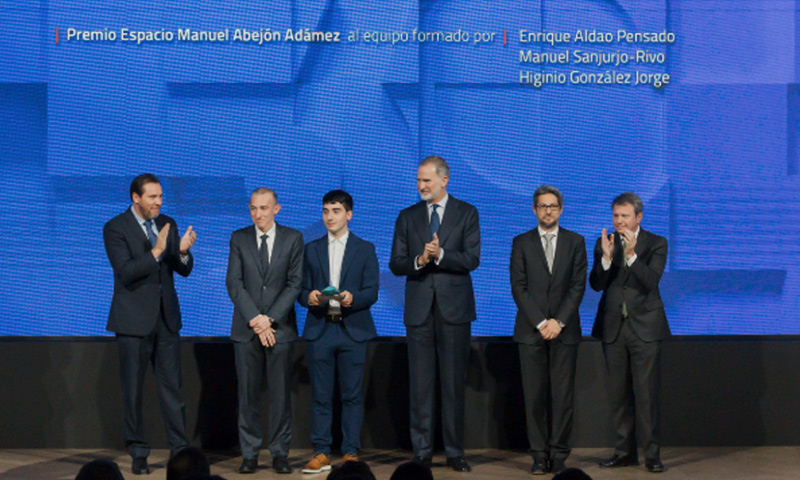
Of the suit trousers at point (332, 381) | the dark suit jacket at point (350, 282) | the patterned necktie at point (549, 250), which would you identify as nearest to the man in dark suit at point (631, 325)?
the patterned necktie at point (549, 250)

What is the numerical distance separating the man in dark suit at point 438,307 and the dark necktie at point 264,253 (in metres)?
0.72

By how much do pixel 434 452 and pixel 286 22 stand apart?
2.92 metres

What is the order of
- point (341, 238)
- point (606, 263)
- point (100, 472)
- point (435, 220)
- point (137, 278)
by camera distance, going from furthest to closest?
point (341, 238) < point (435, 220) < point (606, 263) < point (137, 278) < point (100, 472)

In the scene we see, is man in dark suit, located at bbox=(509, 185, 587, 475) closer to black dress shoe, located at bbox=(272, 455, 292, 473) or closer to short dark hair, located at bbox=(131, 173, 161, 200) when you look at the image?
black dress shoe, located at bbox=(272, 455, 292, 473)

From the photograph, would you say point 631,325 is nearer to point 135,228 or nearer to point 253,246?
point 253,246

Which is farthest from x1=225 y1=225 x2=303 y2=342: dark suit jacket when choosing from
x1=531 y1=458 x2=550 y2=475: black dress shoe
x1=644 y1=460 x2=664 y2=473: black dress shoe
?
x1=644 y1=460 x2=664 y2=473: black dress shoe

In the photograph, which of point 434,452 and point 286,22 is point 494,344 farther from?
point 286,22

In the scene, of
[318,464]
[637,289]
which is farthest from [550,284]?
[318,464]

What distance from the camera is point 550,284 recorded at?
577 centimetres

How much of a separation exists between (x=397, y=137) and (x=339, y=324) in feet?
4.70

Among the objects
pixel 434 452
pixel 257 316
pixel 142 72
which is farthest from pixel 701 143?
pixel 142 72

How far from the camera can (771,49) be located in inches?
263

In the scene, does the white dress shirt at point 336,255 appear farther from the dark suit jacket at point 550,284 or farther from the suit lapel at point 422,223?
the dark suit jacket at point 550,284

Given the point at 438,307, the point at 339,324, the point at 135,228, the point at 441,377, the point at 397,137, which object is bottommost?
the point at 441,377
